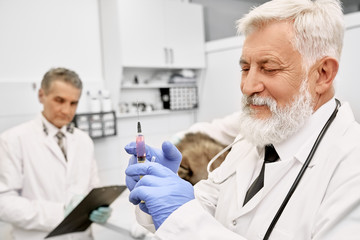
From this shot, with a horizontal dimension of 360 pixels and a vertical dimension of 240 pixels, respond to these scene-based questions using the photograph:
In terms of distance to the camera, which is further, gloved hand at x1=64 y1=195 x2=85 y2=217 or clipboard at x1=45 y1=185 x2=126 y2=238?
gloved hand at x1=64 y1=195 x2=85 y2=217

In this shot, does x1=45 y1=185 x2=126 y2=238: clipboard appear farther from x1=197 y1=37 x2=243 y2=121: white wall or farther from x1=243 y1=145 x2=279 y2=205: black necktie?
x1=197 y1=37 x2=243 y2=121: white wall

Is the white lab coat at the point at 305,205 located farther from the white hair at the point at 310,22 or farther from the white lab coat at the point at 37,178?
the white lab coat at the point at 37,178

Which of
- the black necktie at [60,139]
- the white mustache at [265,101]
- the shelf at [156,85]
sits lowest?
the black necktie at [60,139]

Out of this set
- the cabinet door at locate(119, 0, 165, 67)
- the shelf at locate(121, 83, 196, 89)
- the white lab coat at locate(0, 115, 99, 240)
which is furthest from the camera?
the shelf at locate(121, 83, 196, 89)

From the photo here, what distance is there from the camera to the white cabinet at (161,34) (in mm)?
3012

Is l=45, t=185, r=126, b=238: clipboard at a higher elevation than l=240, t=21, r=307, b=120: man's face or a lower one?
lower

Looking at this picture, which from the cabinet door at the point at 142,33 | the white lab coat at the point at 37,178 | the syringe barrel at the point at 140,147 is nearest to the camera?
the syringe barrel at the point at 140,147

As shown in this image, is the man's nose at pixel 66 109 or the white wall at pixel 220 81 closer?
the man's nose at pixel 66 109

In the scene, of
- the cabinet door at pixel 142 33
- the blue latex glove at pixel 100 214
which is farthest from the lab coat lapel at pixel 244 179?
the cabinet door at pixel 142 33

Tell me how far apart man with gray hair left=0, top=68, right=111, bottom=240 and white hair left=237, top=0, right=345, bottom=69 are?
1.39m

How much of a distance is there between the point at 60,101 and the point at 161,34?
5.01 ft

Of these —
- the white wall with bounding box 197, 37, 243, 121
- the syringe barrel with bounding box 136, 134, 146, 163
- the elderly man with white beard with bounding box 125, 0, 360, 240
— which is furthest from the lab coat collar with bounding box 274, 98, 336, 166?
the white wall with bounding box 197, 37, 243, 121

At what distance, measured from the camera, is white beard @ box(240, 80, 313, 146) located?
1.01 metres

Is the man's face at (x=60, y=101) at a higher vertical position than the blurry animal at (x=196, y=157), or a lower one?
higher
